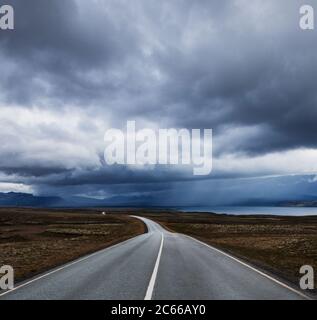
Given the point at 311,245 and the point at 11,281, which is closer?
the point at 11,281

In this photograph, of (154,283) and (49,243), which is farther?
(49,243)

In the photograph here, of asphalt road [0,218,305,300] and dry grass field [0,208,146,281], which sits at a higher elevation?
asphalt road [0,218,305,300]

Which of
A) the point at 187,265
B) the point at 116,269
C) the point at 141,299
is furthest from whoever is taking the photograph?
the point at 187,265

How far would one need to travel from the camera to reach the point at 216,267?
1873 cm

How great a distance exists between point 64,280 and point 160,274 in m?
3.84

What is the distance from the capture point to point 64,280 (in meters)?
15.1

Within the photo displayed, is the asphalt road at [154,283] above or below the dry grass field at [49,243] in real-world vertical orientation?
above

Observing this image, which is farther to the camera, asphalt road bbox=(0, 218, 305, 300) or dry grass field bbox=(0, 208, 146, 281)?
dry grass field bbox=(0, 208, 146, 281)

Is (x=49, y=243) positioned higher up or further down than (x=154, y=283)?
further down

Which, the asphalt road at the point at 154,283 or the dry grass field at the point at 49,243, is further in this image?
the dry grass field at the point at 49,243
